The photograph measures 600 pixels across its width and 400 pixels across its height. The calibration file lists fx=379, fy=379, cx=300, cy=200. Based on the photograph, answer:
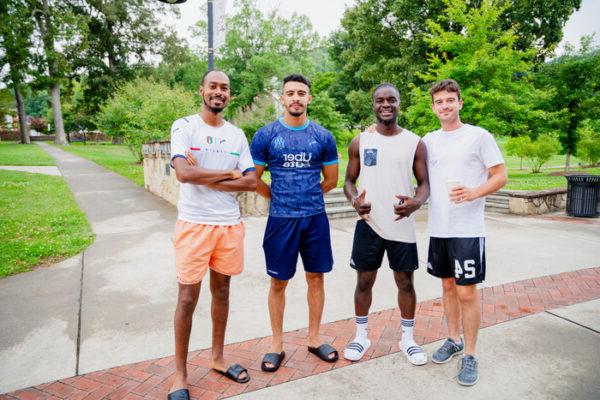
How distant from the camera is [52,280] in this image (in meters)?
4.51

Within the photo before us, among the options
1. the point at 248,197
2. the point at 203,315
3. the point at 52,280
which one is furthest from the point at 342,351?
the point at 248,197

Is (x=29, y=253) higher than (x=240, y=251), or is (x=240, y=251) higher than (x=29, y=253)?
(x=240, y=251)

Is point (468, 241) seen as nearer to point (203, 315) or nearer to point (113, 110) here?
point (203, 315)

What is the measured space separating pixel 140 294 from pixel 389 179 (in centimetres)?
299

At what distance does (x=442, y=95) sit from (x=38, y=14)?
48.1m

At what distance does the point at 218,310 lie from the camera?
2.71 metres

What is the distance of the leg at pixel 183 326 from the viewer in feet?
8.13

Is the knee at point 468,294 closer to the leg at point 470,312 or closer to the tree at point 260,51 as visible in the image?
the leg at point 470,312

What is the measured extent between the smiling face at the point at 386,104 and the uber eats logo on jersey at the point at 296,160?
0.61 meters

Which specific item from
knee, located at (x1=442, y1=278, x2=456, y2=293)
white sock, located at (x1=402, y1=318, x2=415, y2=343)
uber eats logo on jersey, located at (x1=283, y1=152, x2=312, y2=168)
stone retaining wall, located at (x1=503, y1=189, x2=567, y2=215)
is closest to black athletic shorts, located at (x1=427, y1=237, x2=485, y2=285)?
knee, located at (x1=442, y1=278, x2=456, y2=293)

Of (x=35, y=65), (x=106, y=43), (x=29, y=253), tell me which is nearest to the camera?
(x=29, y=253)

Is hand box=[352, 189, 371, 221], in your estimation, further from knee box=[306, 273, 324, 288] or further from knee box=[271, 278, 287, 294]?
knee box=[271, 278, 287, 294]

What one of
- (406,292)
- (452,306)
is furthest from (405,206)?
(452,306)

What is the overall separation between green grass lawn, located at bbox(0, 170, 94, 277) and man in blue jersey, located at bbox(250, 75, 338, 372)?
12.8ft
